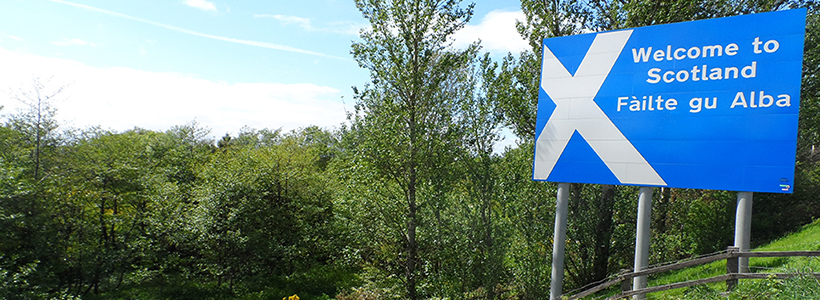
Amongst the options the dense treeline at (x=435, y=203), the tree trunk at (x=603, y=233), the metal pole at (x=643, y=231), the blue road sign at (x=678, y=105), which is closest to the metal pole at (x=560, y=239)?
the blue road sign at (x=678, y=105)

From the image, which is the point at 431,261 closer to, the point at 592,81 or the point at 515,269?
the point at 515,269

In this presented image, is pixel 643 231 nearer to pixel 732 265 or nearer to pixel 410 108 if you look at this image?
pixel 732 265

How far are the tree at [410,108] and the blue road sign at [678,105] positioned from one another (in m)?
3.82

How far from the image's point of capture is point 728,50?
640cm

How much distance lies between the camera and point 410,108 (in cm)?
1159

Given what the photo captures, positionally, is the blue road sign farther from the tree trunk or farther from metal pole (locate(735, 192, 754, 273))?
the tree trunk

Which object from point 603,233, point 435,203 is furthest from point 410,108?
point 603,233

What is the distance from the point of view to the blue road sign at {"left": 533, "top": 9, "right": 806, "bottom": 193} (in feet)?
19.8

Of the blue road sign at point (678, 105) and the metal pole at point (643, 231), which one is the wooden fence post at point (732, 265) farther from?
the metal pole at point (643, 231)

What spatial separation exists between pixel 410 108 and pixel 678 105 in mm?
6334

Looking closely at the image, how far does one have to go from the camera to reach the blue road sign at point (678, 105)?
19.8 feet

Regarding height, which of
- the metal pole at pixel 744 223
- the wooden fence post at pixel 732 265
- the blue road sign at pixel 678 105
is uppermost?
the blue road sign at pixel 678 105

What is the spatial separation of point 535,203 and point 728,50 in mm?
5994

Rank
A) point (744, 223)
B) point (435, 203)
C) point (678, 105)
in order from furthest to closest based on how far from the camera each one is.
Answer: point (435, 203) → point (678, 105) → point (744, 223)
